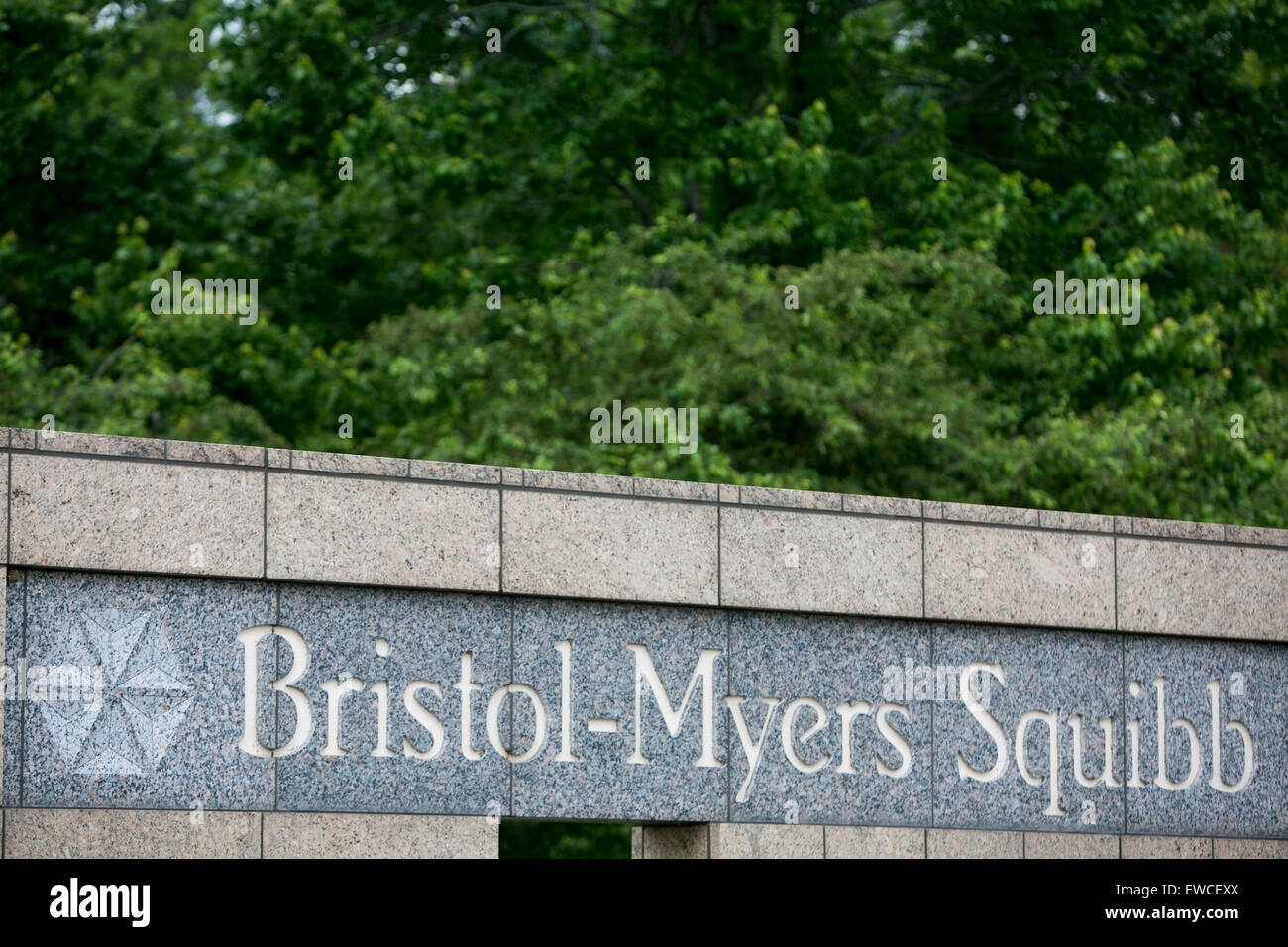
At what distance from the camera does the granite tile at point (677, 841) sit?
768 centimetres

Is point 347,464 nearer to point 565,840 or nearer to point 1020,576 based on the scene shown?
point 1020,576

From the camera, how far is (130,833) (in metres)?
6.61

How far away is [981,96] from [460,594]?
13.4 m

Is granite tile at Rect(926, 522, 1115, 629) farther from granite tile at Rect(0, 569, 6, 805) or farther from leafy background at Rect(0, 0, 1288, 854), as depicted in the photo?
leafy background at Rect(0, 0, 1288, 854)

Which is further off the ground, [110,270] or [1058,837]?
[110,270]

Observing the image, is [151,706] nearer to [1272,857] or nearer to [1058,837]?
[1058,837]

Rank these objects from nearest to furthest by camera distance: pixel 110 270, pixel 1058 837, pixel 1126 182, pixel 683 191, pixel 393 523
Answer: pixel 393 523 < pixel 1058 837 < pixel 1126 182 < pixel 110 270 < pixel 683 191

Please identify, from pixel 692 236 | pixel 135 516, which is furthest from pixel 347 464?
pixel 692 236

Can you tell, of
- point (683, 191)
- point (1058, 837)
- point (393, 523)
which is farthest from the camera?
point (683, 191)

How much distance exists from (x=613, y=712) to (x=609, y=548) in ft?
2.34

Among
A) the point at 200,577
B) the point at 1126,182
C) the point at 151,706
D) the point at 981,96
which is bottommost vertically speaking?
the point at 151,706

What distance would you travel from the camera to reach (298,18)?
679 inches

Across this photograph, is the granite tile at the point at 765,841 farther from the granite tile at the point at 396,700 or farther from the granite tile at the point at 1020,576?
the granite tile at the point at 1020,576
